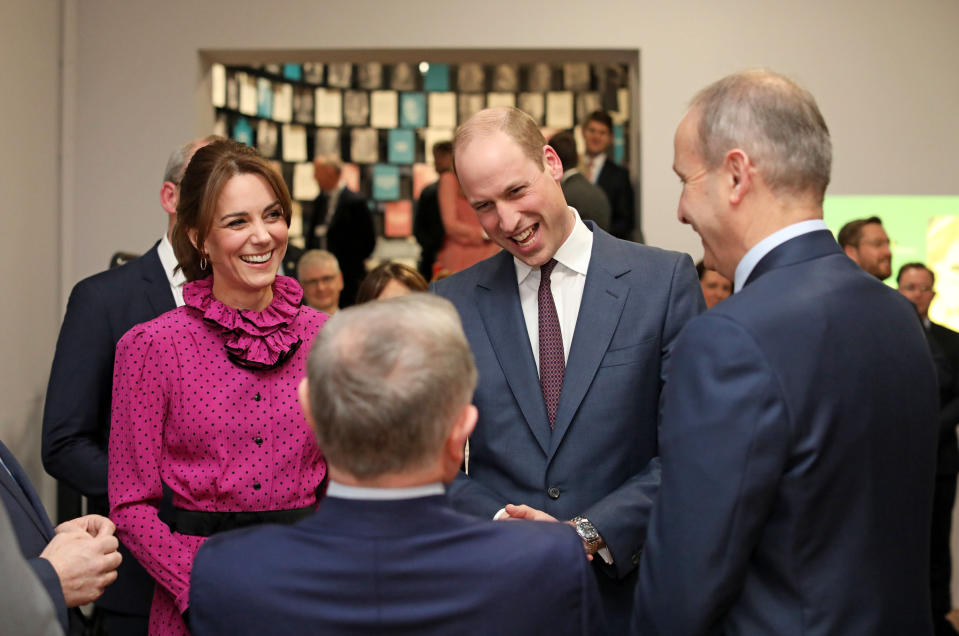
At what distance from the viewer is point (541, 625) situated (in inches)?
54.9

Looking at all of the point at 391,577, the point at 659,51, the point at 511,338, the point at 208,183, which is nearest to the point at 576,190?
the point at 659,51

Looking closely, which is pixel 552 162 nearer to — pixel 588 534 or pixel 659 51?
pixel 588 534

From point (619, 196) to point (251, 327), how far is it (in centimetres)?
484

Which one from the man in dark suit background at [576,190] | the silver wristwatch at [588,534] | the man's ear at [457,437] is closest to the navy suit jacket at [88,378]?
the silver wristwatch at [588,534]

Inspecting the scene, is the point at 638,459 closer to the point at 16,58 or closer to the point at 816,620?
the point at 816,620

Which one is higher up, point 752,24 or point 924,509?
point 752,24

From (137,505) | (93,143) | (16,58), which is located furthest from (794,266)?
(93,143)

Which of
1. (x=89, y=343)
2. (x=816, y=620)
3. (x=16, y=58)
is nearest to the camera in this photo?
(x=816, y=620)

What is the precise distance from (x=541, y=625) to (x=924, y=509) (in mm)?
750

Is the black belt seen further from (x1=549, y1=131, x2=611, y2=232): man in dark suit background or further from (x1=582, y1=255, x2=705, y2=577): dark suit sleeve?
(x1=549, y1=131, x2=611, y2=232): man in dark suit background

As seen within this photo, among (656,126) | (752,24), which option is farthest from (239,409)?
(752,24)

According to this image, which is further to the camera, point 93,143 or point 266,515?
point 93,143

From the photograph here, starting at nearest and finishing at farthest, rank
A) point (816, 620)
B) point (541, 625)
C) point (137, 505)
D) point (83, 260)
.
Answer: point (541, 625), point (816, 620), point (137, 505), point (83, 260)

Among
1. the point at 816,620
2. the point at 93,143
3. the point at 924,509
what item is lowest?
the point at 816,620
